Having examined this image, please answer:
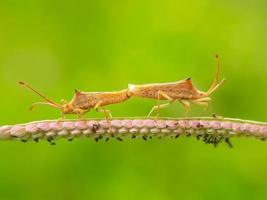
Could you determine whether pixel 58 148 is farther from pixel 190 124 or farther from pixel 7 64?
pixel 190 124

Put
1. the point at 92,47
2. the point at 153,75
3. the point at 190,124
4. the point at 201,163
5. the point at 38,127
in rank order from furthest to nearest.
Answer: the point at 92,47
the point at 153,75
the point at 201,163
the point at 190,124
the point at 38,127

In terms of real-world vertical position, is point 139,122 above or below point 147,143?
below

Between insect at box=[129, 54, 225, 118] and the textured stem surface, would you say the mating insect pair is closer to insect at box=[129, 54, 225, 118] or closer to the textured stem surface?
insect at box=[129, 54, 225, 118]

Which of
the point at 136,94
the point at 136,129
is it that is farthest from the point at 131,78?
the point at 136,129

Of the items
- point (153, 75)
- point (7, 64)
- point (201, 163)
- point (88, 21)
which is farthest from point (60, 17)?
point (201, 163)

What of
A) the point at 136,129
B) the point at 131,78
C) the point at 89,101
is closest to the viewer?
the point at 136,129

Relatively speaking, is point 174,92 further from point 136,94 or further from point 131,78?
point 131,78

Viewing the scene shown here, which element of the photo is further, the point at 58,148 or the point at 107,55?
the point at 107,55

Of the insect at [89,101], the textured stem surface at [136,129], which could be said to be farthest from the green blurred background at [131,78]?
the textured stem surface at [136,129]

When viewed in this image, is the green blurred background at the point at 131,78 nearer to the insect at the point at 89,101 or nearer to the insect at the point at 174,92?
the insect at the point at 174,92
